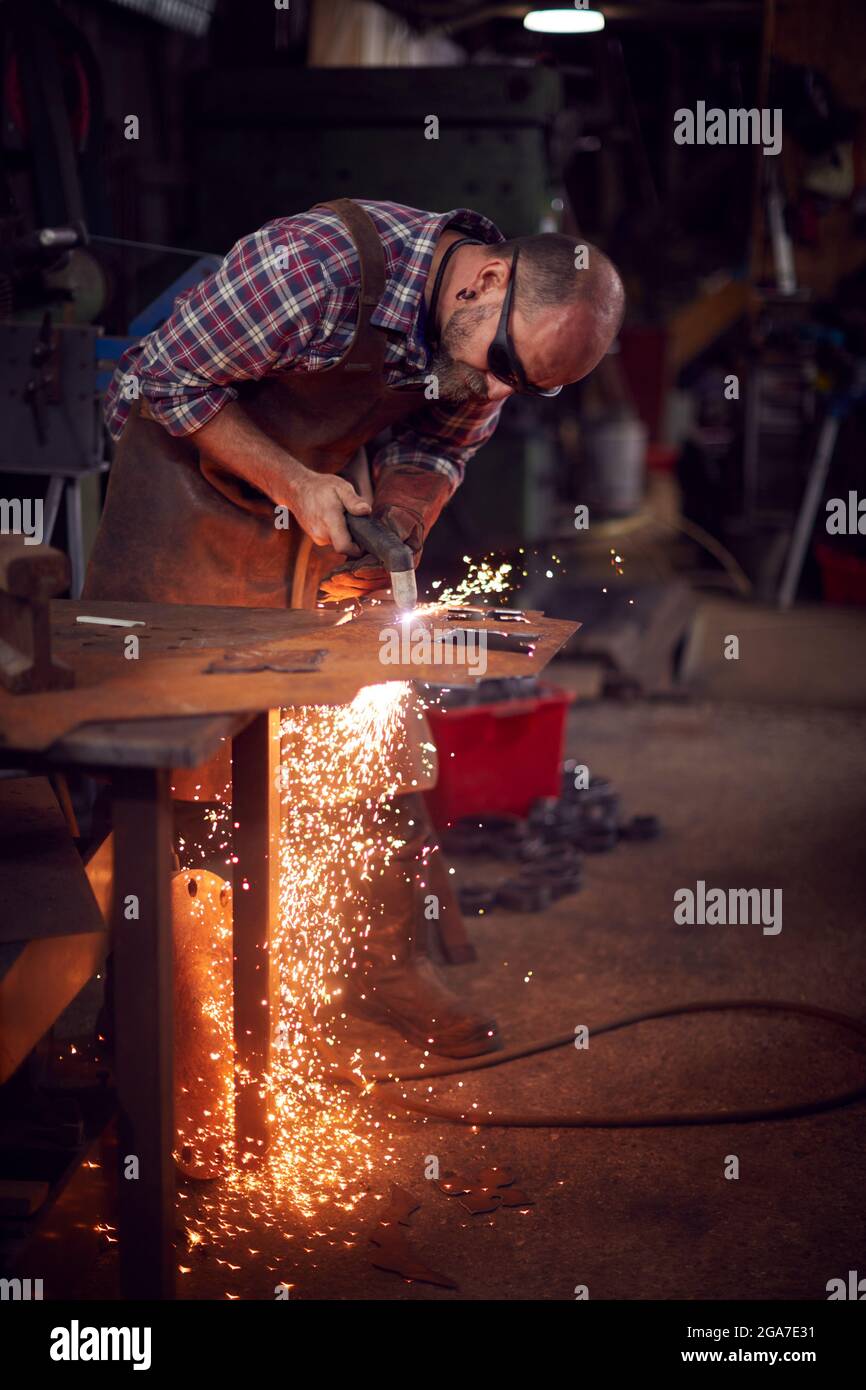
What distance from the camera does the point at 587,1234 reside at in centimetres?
271

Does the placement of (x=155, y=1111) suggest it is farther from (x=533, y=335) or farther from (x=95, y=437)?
(x=95, y=437)

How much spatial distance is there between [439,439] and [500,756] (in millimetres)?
1712

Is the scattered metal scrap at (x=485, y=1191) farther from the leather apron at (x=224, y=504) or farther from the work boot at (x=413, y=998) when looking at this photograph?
the leather apron at (x=224, y=504)

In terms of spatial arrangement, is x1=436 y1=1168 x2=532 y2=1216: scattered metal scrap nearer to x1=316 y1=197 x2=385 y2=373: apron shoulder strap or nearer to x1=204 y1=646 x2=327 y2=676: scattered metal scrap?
x1=204 y1=646 x2=327 y2=676: scattered metal scrap

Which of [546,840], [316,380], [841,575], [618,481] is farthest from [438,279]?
[618,481]

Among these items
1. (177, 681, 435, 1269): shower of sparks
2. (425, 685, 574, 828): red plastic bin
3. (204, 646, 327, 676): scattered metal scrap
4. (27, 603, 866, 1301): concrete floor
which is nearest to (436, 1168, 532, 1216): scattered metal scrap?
(27, 603, 866, 1301): concrete floor

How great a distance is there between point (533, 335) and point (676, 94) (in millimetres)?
9606

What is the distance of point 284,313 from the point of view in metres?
2.83

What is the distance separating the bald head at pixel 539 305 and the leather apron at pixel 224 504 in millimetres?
201

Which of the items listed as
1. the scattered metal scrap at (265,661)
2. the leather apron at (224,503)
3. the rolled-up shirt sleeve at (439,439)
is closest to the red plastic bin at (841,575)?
the rolled-up shirt sleeve at (439,439)

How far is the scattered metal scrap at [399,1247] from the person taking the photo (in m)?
2.55

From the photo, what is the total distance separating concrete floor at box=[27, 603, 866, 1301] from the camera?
8.51ft

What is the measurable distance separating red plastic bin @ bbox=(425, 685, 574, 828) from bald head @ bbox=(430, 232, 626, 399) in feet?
6.20

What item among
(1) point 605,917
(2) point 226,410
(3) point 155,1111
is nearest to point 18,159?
(2) point 226,410
